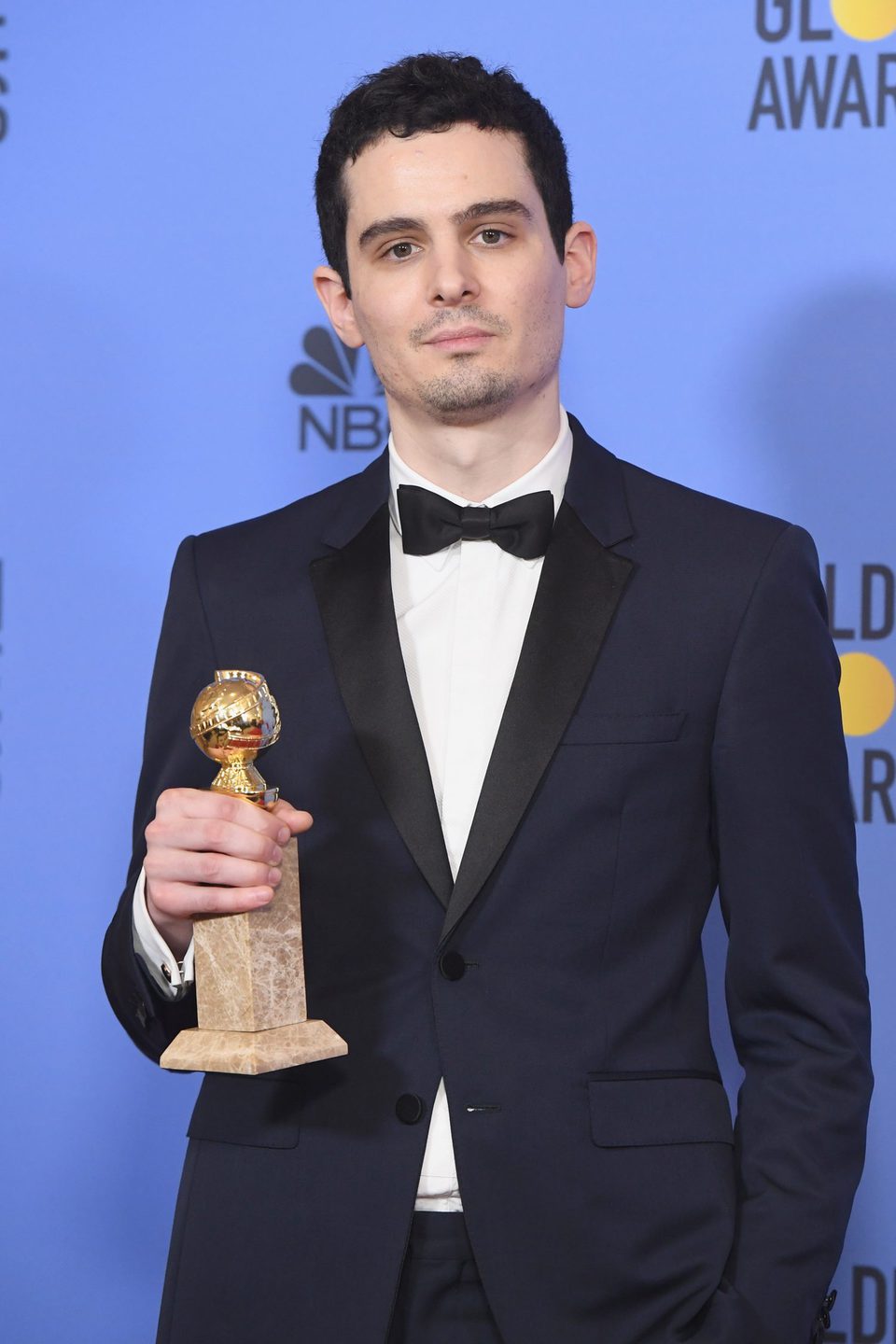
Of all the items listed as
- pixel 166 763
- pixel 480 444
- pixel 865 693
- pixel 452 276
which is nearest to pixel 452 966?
pixel 166 763

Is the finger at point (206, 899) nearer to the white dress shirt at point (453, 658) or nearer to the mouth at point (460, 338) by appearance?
the white dress shirt at point (453, 658)

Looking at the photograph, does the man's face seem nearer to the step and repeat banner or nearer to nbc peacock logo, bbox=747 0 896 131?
the step and repeat banner

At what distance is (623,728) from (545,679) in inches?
4.0

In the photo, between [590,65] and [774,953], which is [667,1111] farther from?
[590,65]

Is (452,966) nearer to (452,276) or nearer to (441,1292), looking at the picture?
(441,1292)

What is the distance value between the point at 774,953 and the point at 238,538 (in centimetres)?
83

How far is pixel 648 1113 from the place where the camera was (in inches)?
68.3

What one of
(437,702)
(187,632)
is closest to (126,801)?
(187,632)

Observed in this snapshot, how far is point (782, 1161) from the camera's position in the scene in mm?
1745

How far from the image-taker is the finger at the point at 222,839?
1.49 metres

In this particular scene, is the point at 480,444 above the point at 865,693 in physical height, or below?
above

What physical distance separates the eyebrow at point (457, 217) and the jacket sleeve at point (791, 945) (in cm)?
53

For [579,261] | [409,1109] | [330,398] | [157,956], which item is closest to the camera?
[409,1109]

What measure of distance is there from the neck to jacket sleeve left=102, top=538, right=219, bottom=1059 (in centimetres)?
31
